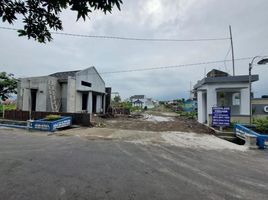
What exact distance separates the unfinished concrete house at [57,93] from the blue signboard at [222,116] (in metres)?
15.1

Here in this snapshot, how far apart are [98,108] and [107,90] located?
4519 mm

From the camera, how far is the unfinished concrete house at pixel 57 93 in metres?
20.0

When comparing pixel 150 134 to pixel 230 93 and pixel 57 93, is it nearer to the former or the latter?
pixel 230 93

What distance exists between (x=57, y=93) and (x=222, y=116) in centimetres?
1730

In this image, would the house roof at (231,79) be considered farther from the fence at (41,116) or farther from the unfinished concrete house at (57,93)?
the unfinished concrete house at (57,93)

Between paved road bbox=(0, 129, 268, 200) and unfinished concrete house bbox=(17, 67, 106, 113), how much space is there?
1326 centimetres

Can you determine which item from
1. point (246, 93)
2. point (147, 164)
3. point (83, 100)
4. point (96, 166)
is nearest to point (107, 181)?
point (96, 166)

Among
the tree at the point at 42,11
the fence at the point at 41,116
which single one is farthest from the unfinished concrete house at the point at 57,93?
the tree at the point at 42,11

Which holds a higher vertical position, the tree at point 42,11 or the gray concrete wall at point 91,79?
the gray concrete wall at point 91,79

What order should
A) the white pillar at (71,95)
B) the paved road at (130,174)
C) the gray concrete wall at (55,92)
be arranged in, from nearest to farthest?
the paved road at (130,174) < the gray concrete wall at (55,92) < the white pillar at (71,95)

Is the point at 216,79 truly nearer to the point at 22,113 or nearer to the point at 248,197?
the point at 248,197

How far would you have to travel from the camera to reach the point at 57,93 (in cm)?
2089

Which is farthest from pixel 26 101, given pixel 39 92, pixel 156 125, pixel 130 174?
pixel 130 174

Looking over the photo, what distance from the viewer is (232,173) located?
16.3 feet
